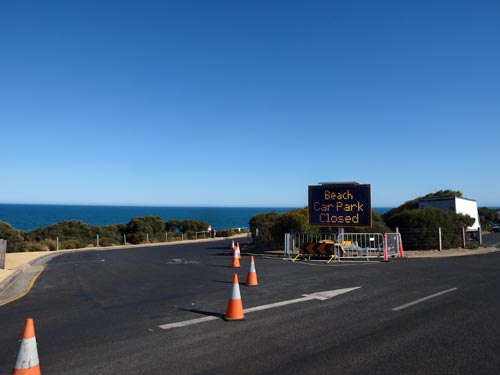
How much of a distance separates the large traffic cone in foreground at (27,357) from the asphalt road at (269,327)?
1.34 feet

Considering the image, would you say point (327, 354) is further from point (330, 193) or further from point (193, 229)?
point (193, 229)

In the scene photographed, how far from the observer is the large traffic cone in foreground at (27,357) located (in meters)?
4.54

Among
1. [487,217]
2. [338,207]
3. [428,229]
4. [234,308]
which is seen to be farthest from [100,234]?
[487,217]

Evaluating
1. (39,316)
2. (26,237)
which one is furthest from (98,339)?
(26,237)

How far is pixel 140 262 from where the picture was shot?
61.3 feet

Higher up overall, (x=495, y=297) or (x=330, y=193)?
(x=330, y=193)

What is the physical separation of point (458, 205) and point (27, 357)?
30529mm

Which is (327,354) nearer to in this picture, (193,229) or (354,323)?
(354,323)

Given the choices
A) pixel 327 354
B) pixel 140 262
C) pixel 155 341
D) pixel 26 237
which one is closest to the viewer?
pixel 327 354

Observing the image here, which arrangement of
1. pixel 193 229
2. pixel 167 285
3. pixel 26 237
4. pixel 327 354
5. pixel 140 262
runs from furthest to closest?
1. pixel 193 229
2. pixel 26 237
3. pixel 140 262
4. pixel 167 285
5. pixel 327 354

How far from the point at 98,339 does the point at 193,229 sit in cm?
5308

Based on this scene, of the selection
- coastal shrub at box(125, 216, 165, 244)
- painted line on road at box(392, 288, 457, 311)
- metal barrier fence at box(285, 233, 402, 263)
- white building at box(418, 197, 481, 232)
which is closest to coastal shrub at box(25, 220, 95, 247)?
coastal shrub at box(125, 216, 165, 244)

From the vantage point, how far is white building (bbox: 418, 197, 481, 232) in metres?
29.0

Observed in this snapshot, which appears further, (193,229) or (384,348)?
(193,229)
